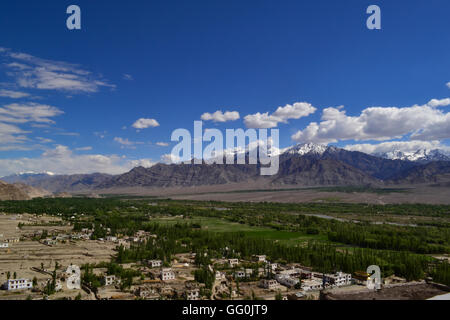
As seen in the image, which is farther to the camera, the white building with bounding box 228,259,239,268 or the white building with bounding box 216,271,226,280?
the white building with bounding box 228,259,239,268

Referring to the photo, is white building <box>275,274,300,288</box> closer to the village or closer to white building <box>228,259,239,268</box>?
the village

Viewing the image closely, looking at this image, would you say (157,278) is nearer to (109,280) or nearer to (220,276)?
(109,280)

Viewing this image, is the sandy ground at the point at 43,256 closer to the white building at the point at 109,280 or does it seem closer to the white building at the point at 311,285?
the white building at the point at 109,280

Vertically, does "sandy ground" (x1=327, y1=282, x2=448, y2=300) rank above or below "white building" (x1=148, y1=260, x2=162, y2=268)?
above

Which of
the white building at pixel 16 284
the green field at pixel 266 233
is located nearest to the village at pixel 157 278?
the white building at pixel 16 284

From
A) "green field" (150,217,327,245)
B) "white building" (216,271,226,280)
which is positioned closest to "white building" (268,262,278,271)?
"white building" (216,271,226,280)

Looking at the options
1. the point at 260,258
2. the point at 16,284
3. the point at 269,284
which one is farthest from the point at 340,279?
the point at 16,284
